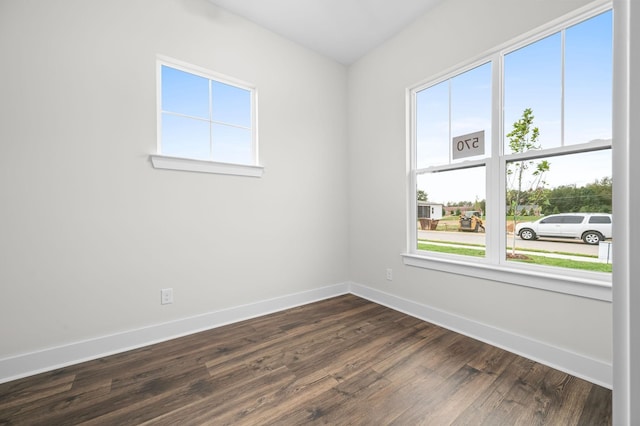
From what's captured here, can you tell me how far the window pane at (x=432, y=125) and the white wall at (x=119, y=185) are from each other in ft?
4.35

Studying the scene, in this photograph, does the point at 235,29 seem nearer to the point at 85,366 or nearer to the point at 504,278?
the point at 85,366

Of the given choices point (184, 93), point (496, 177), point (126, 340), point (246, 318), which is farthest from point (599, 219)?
point (126, 340)

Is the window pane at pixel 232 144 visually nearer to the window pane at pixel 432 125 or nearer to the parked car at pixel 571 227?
the window pane at pixel 432 125

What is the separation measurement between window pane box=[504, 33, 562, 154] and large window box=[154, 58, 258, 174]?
2.20 meters

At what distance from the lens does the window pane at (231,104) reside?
8.29 ft

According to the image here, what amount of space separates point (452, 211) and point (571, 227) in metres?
0.82

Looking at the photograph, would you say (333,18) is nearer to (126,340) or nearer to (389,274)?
(389,274)

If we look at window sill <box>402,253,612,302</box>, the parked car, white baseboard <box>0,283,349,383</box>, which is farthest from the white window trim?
white baseboard <box>0,283,349,383</box>

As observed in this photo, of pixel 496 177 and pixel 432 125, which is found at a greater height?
pixel 432 125

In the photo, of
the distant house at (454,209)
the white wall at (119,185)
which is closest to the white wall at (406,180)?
the distant house at (454,209)

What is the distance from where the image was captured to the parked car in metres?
1.69

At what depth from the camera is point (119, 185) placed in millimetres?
2008

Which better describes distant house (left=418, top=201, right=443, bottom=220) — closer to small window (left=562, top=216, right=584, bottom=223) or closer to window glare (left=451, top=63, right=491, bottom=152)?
window glare (left=451, top=63, right=491, bottom=152)

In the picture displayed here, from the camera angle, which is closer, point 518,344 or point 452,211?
point 518,344
